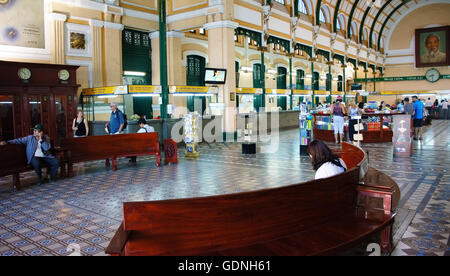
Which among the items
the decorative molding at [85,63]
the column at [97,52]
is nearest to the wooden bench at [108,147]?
the decorative molding at [85,63]

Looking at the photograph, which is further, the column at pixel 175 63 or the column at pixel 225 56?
the column at pixel 175 63

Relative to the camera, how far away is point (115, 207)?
5.58 meters

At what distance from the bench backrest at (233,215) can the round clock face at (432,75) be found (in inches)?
1573

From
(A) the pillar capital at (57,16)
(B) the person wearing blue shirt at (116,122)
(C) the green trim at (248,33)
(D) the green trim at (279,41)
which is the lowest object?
(B) the person wearing blue shirt at (116,122)

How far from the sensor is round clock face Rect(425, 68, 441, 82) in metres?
36.5

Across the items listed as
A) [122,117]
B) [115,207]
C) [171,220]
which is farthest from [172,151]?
[171,220]

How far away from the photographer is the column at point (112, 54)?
14.8 m

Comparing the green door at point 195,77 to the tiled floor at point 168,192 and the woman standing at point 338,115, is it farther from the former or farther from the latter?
the woman standing at point 338,115

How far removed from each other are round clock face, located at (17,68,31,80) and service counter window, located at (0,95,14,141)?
79 centimetres

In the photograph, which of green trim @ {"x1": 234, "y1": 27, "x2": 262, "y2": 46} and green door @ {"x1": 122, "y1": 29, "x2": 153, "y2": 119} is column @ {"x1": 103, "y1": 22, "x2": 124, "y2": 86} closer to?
green door @ {"x1": 122, "y1": 29, "x2": 153, "y2": 119}

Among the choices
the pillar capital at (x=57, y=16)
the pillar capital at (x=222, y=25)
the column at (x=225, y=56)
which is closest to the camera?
the pillar capital at (x=57, y=16)

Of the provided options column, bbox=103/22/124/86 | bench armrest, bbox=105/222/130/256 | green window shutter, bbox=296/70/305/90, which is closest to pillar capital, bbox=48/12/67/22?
column, bbox=103/22/124/86
